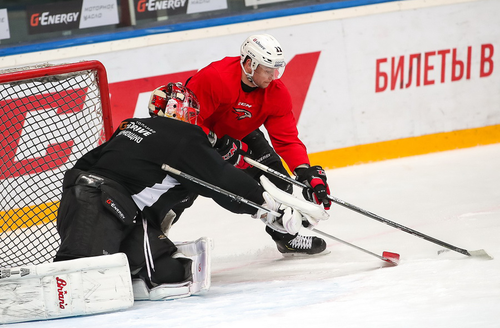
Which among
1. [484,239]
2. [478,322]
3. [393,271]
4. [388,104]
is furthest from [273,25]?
[478,322]

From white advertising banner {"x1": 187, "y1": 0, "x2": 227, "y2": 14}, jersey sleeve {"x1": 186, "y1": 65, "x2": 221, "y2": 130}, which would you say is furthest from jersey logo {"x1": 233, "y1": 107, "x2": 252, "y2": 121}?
white advertising banner {"x1": 187, "y1": 0, "x2": 227, "y2": 14}

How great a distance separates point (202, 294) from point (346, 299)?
64 centimetres

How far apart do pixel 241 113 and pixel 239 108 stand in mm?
31

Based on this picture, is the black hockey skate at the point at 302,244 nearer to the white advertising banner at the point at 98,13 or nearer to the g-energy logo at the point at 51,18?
the white advertising banner at the point at 98,13

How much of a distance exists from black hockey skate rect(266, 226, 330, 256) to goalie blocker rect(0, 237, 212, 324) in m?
1.16

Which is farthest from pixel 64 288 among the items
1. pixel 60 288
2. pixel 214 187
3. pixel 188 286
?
pixel 214 187

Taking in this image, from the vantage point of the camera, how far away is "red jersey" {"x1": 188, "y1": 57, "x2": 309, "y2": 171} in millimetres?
3281

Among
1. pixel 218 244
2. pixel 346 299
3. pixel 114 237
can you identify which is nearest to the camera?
pixel 346 299

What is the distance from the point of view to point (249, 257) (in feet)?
11.5

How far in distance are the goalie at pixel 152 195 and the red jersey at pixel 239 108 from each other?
46 centimetres

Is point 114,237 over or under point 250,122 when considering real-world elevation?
under

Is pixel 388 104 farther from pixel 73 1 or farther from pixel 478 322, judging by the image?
pixel 478 322

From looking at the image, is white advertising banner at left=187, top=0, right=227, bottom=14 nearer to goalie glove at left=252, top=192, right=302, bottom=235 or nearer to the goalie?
the goalie

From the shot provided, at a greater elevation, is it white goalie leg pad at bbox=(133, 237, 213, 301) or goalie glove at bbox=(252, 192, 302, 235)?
goalie glove at bbox=(252, 192, 302, 235)
